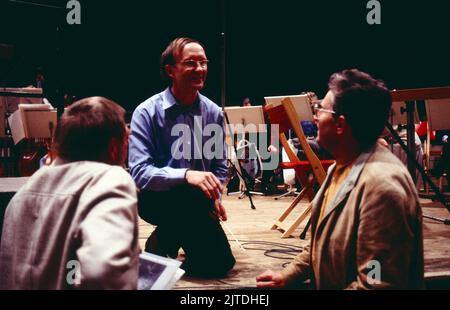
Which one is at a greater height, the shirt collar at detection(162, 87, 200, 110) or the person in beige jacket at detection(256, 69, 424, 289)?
the shirt collar at detection(162, 87, 200, 110)

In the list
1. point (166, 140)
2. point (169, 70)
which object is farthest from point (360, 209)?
point (169, 70)

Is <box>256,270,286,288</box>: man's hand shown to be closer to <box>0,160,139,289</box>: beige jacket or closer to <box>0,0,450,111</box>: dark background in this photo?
<box>0,160,139,289</box>: beige jacket

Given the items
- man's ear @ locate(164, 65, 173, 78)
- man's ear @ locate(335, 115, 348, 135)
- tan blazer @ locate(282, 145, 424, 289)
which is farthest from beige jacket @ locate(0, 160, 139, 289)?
man's ear @ locate(164, 65, 173, 78)

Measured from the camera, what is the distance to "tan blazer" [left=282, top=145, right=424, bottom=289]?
140cm

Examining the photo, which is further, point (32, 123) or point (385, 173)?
point (32, 123)

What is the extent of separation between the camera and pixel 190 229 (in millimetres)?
2801

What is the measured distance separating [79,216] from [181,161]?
172 cm

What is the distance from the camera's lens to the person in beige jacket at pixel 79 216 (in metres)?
1.06

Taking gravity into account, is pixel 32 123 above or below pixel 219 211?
above

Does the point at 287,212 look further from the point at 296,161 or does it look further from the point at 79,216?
the point at 79,216

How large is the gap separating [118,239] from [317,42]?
35.2ft

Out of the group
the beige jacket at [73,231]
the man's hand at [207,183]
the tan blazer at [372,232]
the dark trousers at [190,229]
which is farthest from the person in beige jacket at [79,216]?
the dark trousers at [190,229]

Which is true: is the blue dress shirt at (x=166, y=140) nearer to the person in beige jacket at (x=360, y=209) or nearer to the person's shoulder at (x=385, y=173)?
the person in beige jacket at (x=360, y=209)

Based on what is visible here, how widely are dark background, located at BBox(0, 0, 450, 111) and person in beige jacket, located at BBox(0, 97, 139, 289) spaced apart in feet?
29.7
